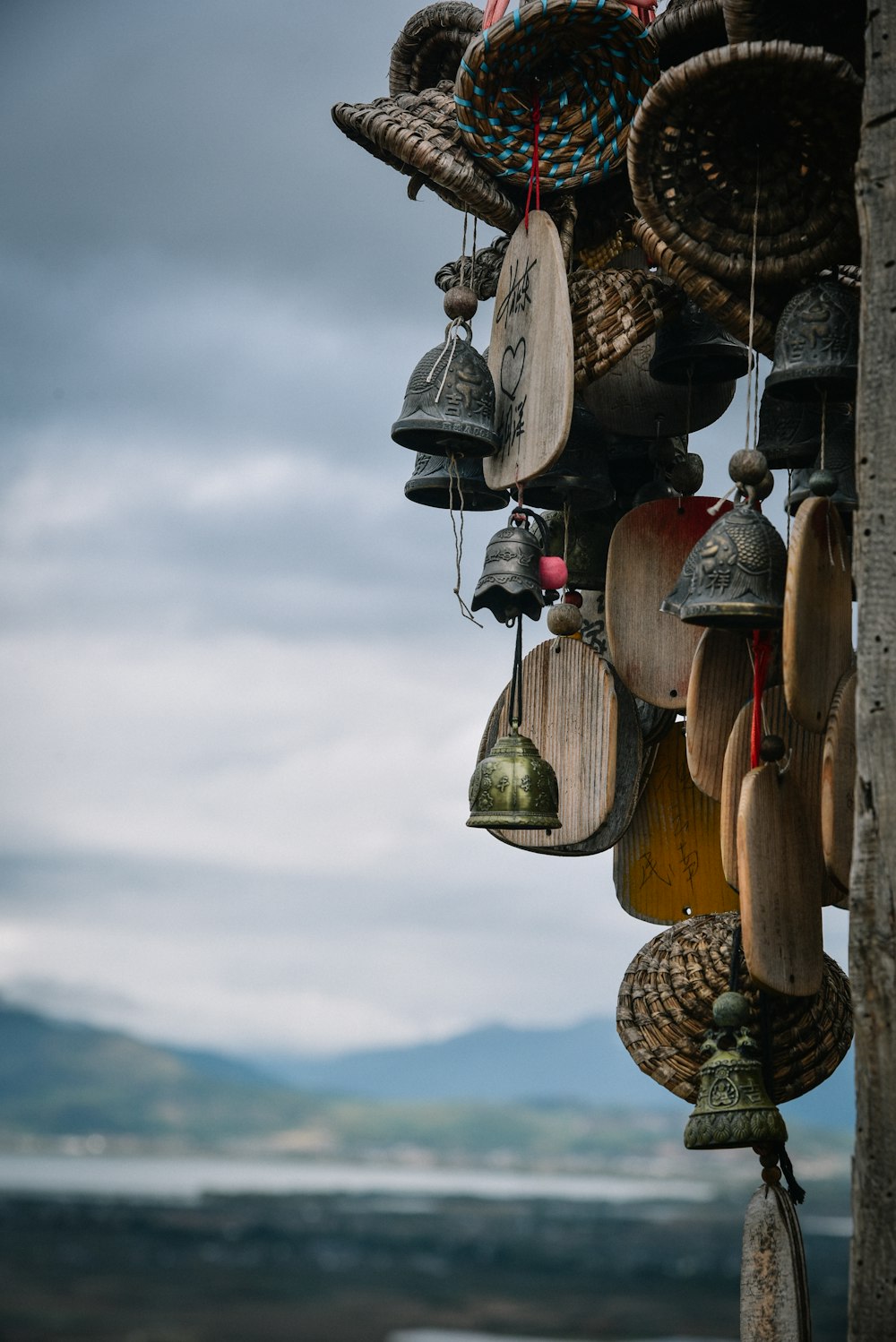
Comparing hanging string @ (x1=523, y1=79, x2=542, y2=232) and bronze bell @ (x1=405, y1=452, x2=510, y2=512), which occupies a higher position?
hanging string @ (x1=523, y1=79, x2=542, y2=232)

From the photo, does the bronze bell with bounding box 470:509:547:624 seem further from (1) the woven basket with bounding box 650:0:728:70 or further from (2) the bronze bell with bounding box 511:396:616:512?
(1) the woven basket with bounding box 650:0:728:70

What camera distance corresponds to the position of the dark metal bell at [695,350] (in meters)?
2.92

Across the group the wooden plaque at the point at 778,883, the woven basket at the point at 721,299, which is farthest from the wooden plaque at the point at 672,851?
the woven basket at the point at 721,299

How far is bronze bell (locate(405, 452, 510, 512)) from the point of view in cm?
306

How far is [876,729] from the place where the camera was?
193 cm

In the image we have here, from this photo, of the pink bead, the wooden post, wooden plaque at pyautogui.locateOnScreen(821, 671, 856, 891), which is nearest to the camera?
the wooden post

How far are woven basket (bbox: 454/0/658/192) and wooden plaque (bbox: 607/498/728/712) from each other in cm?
63

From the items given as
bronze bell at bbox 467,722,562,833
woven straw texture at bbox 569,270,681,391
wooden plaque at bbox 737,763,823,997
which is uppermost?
woven straw texture at bbox 569,270,681,391

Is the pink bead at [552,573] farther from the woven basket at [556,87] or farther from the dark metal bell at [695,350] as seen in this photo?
the woven basket at [556,87]

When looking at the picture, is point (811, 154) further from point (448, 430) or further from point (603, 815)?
point (603, 815)

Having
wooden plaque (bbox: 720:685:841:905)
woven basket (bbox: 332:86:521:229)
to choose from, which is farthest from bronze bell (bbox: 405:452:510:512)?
wooden plaque (bbox: 720:685:841:905)

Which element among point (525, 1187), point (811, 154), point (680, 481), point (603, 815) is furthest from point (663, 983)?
point (525, 1187)

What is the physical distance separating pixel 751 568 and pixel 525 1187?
24242 mm

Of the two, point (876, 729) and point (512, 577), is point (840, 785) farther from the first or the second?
point (512, 577)
